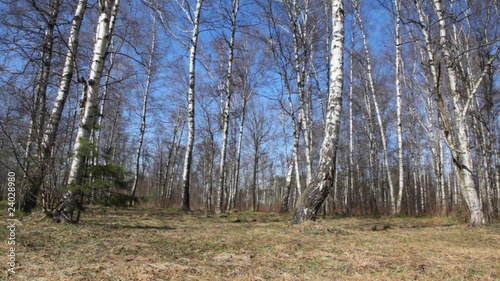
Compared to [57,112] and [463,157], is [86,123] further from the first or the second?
[463,157]

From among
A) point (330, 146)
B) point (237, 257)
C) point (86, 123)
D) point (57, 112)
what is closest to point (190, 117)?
point (57, 112)

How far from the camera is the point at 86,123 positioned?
534 centimetres

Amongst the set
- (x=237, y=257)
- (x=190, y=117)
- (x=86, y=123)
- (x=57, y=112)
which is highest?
(x=190, y=117)

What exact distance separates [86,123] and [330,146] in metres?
4.50

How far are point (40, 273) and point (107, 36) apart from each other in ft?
14.6

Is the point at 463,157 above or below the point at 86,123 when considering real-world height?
below

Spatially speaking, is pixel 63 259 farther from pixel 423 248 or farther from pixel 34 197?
pixel 423 248

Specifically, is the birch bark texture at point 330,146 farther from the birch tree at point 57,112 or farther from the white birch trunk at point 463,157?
the birch tree at point 57,112

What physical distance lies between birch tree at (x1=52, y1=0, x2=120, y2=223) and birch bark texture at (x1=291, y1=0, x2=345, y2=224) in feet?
12.8

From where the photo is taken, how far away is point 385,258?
3189 millimetres

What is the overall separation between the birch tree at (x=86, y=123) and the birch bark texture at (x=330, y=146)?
391 centimetres

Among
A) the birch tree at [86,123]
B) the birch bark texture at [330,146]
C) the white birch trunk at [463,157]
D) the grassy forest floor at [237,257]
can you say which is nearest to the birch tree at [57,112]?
the birch tree at [86,123]

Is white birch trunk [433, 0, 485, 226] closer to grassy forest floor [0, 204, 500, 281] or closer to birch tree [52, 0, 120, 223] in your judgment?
grassy forest floor [0, 204, 500, 281]

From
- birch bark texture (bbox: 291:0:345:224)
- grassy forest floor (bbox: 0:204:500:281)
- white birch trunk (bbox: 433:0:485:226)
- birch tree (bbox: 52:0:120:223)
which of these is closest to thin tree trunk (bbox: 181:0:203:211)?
birch tree (bbox: 52:0:120:223)
